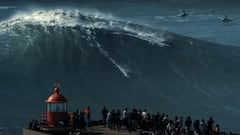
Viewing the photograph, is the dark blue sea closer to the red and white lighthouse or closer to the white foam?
the white foam

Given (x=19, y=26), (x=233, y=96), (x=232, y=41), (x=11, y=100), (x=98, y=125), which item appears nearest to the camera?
(x=98, y=125)

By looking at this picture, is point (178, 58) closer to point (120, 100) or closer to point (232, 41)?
point (120, 100)

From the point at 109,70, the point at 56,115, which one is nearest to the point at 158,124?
the point at 56,115

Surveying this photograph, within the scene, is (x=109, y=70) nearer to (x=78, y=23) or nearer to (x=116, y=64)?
(x=116, y=64)

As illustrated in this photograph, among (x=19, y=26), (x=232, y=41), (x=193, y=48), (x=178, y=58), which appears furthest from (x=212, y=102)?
(x=232, y=41)

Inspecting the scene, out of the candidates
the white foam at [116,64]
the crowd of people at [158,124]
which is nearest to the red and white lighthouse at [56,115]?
the crowd of people at [158,124]

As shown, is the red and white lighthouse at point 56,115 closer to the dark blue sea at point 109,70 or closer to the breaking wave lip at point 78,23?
the dark blue sea at point 109,70
